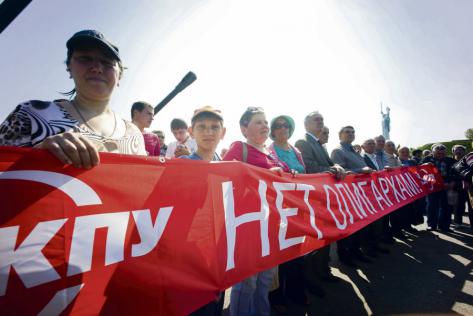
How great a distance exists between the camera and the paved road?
253cm

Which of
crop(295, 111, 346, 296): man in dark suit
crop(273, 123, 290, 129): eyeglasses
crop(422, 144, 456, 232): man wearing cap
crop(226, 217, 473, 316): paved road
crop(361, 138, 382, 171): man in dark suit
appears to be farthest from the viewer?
crop(422, 144, 456, 232): man wearing cap

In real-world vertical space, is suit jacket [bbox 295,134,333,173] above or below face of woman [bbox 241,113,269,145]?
below

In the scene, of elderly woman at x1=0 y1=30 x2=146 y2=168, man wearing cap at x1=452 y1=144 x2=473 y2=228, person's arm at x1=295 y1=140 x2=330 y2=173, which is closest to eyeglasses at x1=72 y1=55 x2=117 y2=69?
elderly woman at x1=0 y1=30 x2=146 y2=168

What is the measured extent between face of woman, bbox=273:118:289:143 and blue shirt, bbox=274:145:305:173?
121 millimetres

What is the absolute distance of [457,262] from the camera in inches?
153

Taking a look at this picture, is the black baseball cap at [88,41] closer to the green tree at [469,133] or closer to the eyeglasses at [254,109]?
the eyeglasses at [254,109]

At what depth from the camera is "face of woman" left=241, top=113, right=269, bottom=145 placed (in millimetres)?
2412

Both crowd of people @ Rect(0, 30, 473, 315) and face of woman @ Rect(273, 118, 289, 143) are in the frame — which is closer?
crowd of people @ Rect(0, 30, 473, 315)

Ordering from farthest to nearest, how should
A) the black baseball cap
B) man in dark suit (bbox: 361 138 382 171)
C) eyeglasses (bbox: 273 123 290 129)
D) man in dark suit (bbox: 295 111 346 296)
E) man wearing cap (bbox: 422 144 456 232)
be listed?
man wearing cap (bbox: 422 144 456 232), man in dark suit (bbox: 361 138 382 171), man in dark suit (bbox: 295 111 346 296), eyeglasses (bbox: 273 123 290 129), the black baseball cap

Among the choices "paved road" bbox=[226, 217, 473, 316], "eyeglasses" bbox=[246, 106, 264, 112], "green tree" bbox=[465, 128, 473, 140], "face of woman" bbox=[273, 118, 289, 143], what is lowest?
"paved road" bbox=[226, 217, 473, 316]

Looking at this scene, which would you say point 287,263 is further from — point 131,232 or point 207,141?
point 131,232

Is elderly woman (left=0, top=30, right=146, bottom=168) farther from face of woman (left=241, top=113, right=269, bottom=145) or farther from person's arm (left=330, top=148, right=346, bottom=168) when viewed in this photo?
person's arm (left=330, top=148, right=346, bottom=168)

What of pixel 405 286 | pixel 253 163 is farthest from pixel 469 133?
pixel 253 163

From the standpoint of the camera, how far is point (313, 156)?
3.37 metres
